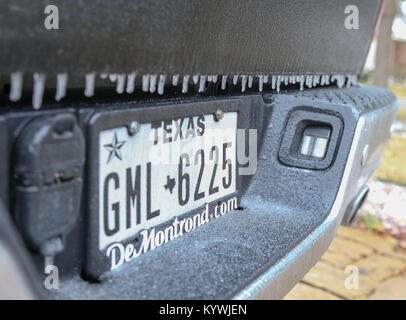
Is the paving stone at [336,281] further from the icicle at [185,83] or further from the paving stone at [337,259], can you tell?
the icicle at [185,83]

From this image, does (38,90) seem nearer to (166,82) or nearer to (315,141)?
(166,82)

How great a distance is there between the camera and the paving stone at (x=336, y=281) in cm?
281

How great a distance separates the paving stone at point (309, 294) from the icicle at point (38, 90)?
2118 mm

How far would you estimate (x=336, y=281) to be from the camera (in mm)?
2926

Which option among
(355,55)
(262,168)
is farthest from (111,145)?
(355,55)

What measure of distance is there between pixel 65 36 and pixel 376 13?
185 centimetres

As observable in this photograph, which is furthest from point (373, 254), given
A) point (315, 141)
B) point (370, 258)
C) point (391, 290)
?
point (315, 141)

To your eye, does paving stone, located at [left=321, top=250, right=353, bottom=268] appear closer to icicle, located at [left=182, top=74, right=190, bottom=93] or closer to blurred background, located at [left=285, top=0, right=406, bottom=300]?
blurred background, located at [left=285, top=0, right=406, bottom=300]


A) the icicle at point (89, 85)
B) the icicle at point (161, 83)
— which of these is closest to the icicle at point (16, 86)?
the icicle at point (89, 85)

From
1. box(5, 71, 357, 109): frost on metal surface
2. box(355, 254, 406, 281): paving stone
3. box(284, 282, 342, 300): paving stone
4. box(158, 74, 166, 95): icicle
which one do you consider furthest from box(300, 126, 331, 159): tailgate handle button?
box(355, 254, 406, 281): paving stone

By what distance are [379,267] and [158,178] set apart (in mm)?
2408

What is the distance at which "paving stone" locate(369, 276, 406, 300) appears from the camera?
2785 mm
